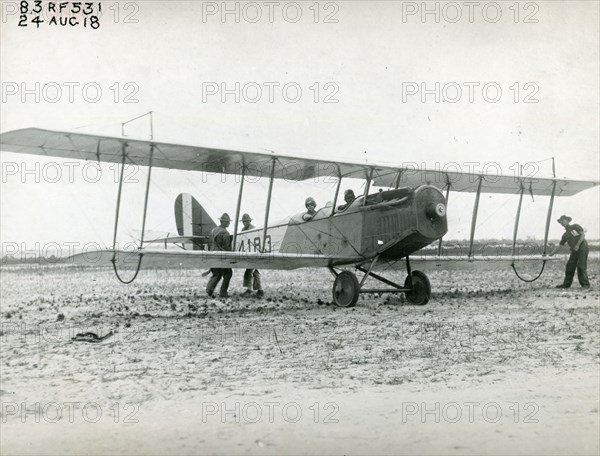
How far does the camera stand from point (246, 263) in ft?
30.0

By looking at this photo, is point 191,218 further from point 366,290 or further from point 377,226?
point 366,290

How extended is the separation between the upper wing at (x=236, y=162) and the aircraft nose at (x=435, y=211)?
1.66 metres

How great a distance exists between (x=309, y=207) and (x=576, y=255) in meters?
5.91

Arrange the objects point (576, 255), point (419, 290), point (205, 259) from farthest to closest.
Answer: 1. point (576, 255)
2. point (419, 290)
3. point (205, 259)

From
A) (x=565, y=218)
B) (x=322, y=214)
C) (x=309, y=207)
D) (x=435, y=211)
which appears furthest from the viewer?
(x=565, y=218)

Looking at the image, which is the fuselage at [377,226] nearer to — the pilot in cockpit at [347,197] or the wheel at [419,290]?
the pilot in cockpit at [347,197]

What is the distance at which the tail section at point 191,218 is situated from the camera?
1475cm

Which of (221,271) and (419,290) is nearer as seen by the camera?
(419,290)

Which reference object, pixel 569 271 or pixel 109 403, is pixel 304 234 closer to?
pixel 569 271

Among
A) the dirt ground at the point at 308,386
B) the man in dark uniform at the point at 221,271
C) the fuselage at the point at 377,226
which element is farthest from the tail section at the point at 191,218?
the dirt ground at the point at 308,386

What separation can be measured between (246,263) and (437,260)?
4.26 meters

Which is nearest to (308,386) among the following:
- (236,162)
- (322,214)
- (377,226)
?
(377,226)

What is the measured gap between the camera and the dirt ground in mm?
3033

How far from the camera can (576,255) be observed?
11258 mm
